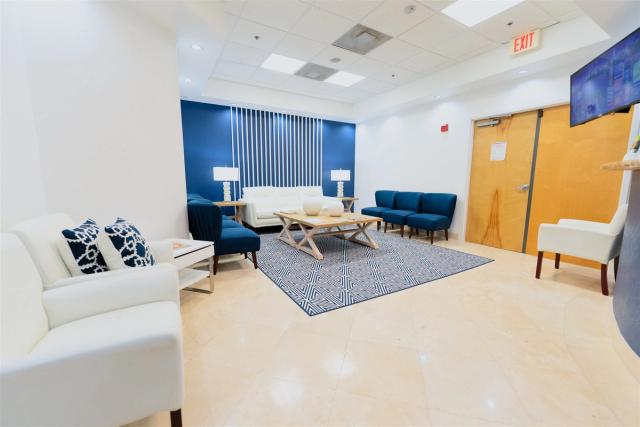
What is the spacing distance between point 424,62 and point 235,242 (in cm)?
378

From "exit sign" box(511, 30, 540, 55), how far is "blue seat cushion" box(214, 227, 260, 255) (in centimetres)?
395

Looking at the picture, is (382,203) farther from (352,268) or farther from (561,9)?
(561,9)

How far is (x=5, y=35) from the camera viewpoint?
62.9 inches

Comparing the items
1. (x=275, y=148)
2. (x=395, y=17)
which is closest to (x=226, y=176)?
(x=275, y=148)

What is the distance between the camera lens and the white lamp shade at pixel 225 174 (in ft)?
15.9

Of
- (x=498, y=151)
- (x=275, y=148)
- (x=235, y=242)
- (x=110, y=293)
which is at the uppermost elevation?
(x=275, y=148)

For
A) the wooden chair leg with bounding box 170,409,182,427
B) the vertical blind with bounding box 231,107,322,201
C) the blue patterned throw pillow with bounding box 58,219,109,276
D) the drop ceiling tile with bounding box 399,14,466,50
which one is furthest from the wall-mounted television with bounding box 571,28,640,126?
the vertical blind with bounding box 231,107,322,201

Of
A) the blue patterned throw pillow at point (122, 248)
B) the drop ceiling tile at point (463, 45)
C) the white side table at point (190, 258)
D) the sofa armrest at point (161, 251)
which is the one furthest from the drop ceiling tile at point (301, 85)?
the blue patterned throw pillow at point (122, 248)

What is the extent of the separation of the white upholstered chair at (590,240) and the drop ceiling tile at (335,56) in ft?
10.6

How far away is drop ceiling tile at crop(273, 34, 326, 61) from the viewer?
3.38 metres

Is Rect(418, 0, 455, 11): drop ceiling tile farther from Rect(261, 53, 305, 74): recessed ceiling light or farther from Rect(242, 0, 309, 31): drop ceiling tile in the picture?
Rect(261, 53, 305, 74): recessed ceiling light

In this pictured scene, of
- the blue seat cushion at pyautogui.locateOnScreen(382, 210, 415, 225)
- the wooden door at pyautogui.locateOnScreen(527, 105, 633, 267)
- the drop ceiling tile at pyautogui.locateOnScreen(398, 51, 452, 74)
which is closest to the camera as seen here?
the wooden door at pyautogui.locateOnScreen(527, 105, 633, 267)

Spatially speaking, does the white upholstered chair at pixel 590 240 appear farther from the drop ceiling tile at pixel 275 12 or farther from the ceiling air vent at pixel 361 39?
the drop ceiling tile at pixel 275 12

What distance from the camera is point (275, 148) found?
5.78 m
